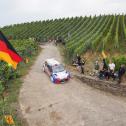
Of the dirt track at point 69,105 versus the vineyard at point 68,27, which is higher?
the dirt track at point 69,105

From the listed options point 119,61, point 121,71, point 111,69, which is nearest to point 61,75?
point 111,69

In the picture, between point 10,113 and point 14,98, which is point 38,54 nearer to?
point 14,98

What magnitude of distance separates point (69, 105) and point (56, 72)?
945 cm

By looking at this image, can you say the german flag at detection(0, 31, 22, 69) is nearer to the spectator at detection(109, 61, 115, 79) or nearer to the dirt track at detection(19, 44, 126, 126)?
the dirt track at detection(19, 44, 126, 126)

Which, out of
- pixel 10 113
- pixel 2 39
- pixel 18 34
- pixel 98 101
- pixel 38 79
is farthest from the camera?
pixel 18 34

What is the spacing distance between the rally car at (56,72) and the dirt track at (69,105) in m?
0.66

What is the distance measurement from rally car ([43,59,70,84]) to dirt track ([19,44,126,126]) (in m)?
0.66

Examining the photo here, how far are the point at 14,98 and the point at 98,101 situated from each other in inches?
259

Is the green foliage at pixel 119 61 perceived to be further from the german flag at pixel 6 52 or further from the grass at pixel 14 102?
the german flag at pixel 6 52

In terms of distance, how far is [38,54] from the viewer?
188 feet

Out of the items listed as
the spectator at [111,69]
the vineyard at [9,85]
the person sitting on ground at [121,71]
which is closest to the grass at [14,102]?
the vineyard at [9,85]

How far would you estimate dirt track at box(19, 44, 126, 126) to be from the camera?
25547 mm

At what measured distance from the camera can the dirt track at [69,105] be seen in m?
25.5

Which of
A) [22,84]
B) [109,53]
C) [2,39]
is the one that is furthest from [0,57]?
[109,53]
